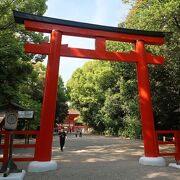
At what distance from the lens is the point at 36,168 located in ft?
33.4

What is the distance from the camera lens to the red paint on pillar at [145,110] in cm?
1201

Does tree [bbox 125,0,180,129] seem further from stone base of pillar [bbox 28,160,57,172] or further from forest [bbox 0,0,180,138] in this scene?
stone base of pillar [bbox 28,160,57,172]

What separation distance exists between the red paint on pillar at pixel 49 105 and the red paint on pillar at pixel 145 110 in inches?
155

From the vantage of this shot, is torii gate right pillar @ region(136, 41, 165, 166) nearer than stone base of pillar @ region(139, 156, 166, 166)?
No

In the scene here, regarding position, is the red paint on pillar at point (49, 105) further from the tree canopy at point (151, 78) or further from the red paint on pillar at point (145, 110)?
the tree canopy at point (151, 78)

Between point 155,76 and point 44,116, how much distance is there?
35.9ft

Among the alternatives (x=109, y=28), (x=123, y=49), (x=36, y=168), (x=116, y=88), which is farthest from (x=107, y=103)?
(x=36, y=168)

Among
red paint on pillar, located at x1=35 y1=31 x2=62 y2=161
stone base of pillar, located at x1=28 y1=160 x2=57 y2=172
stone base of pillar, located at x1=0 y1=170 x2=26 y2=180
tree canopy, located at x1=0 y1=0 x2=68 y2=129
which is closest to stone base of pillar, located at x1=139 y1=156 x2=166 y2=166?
stone base of pillar, located at x1=28 y1=160 x2=57 y2=172

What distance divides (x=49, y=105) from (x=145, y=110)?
4.36 metres

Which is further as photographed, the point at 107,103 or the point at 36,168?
the point at 107,103

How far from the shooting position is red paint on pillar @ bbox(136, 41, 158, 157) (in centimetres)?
1201

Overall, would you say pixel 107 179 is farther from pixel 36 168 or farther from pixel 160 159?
pixel 160 159

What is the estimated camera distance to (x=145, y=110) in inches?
490

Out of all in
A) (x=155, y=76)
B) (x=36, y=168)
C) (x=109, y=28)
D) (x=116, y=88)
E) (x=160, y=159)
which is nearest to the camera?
(x=36, y=168)
